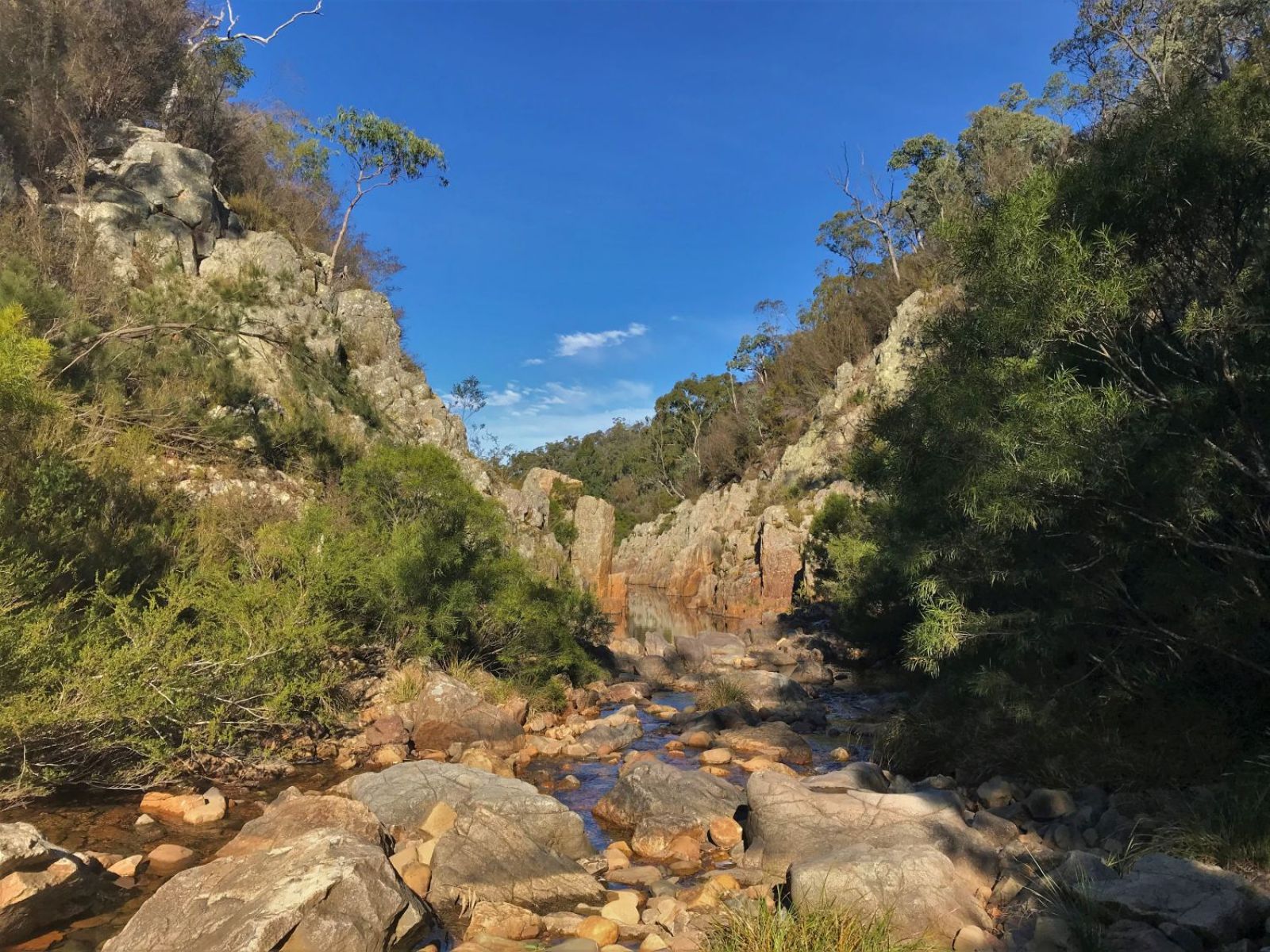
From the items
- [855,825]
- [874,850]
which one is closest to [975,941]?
[874,850]

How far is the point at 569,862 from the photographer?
7.35m

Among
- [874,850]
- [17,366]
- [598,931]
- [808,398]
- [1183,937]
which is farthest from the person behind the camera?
[808,398]

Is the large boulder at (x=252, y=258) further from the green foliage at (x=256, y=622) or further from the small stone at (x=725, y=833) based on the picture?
the small stone at (x=725, y=833)

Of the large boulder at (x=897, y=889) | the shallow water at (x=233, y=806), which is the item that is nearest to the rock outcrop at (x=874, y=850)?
the large boulder at (x=897, y=889)

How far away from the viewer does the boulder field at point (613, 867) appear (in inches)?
204

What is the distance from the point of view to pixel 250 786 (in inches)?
377

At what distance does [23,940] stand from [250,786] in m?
4.09

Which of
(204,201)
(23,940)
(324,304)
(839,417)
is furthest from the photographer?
(839,417)

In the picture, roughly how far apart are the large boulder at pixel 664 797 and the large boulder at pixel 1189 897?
14.1ft

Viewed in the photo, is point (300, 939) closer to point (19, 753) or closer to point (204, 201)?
point (19, 753)

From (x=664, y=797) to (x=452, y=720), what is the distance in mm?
4681

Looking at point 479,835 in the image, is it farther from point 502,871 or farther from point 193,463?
point 193,463

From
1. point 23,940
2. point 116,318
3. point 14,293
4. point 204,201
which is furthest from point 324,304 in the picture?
point 23,940

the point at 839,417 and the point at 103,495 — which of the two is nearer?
the point at 103,495
